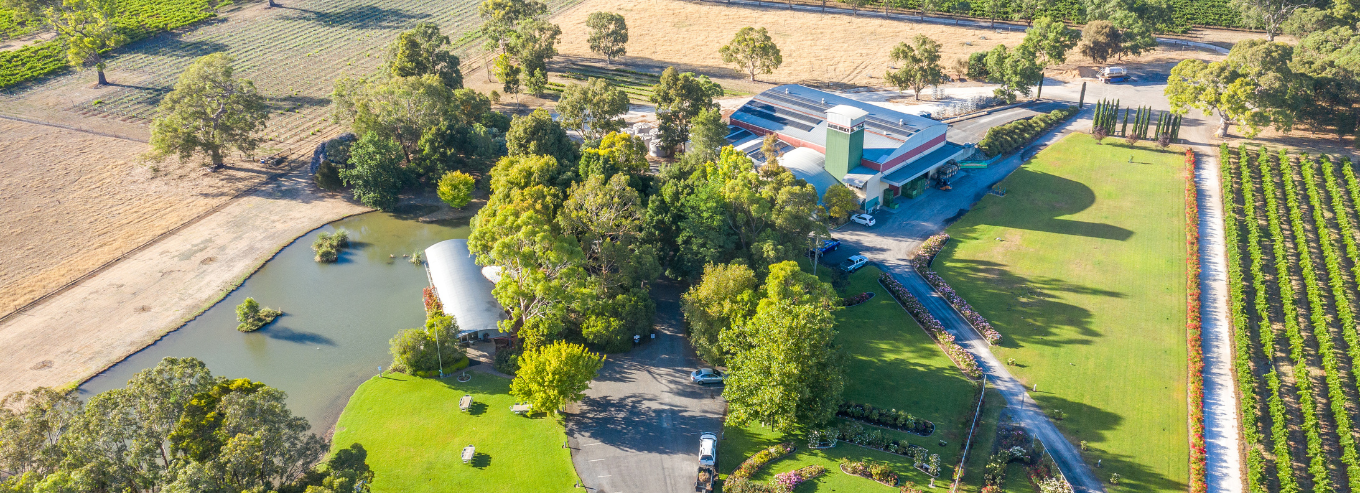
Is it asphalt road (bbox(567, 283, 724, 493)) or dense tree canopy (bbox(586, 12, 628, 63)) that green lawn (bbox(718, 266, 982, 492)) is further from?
dense tree canopy (bbox(586, 12, 628, 63))

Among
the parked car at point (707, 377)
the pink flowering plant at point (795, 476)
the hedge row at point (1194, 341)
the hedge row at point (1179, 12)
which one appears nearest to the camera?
the pink flowering plant at point (795, 476)

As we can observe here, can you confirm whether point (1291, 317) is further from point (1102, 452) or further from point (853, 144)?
point (853, 144)

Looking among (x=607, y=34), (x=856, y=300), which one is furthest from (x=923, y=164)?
(x=607, y=34)

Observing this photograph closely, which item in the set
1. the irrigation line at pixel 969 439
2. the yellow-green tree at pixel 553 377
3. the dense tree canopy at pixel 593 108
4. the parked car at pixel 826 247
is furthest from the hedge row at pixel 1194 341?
the dense tree canopy at pixel 593 108

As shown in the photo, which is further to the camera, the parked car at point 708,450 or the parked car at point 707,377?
the parked car at point 707,377

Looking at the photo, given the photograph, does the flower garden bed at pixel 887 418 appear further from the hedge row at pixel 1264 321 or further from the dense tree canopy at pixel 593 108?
the dense tree canopy at pixel 593 108

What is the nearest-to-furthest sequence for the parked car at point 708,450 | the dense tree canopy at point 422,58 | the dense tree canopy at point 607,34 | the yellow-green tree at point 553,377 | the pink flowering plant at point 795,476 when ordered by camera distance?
the pink flowering plant at point 795,476
the parked car at point 708,450
the yellow-green tree at point 553,377
the dense tree canopy at point 422,58
the dense tree canopy at point 607,34

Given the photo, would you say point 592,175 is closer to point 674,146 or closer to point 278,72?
point 674,146

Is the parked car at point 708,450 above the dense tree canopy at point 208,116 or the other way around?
the other way around

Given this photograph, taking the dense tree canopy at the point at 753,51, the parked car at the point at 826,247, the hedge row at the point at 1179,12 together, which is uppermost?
the hedge row at the point at 1179,12
